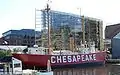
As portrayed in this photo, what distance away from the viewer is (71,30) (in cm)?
6625

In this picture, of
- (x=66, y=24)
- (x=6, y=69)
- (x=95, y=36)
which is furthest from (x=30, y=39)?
(x=6, y=69)

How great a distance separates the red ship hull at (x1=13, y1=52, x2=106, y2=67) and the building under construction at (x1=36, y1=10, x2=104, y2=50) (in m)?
6.48

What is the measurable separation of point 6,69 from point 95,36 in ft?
130

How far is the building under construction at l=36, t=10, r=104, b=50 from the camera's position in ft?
194

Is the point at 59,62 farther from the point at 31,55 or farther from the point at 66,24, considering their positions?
the point at 66,24

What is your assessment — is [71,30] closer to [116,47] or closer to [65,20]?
[65,20]

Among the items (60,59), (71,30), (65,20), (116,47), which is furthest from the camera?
(65,20)

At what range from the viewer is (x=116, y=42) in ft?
201

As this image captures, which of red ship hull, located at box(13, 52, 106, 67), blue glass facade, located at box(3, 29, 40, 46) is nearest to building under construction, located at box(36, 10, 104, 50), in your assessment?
red ship hull, located at box(13, 52, 106, 67)

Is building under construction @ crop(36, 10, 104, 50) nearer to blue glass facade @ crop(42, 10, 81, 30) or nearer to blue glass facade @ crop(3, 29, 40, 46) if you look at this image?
blue glass facade @ crop(42, 10, 81, 30)

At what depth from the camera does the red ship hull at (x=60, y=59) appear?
43188 mm

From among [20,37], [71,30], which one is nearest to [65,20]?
[71,30]

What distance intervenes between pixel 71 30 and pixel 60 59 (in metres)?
21.4

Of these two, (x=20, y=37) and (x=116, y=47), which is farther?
(x=20, y=37)
